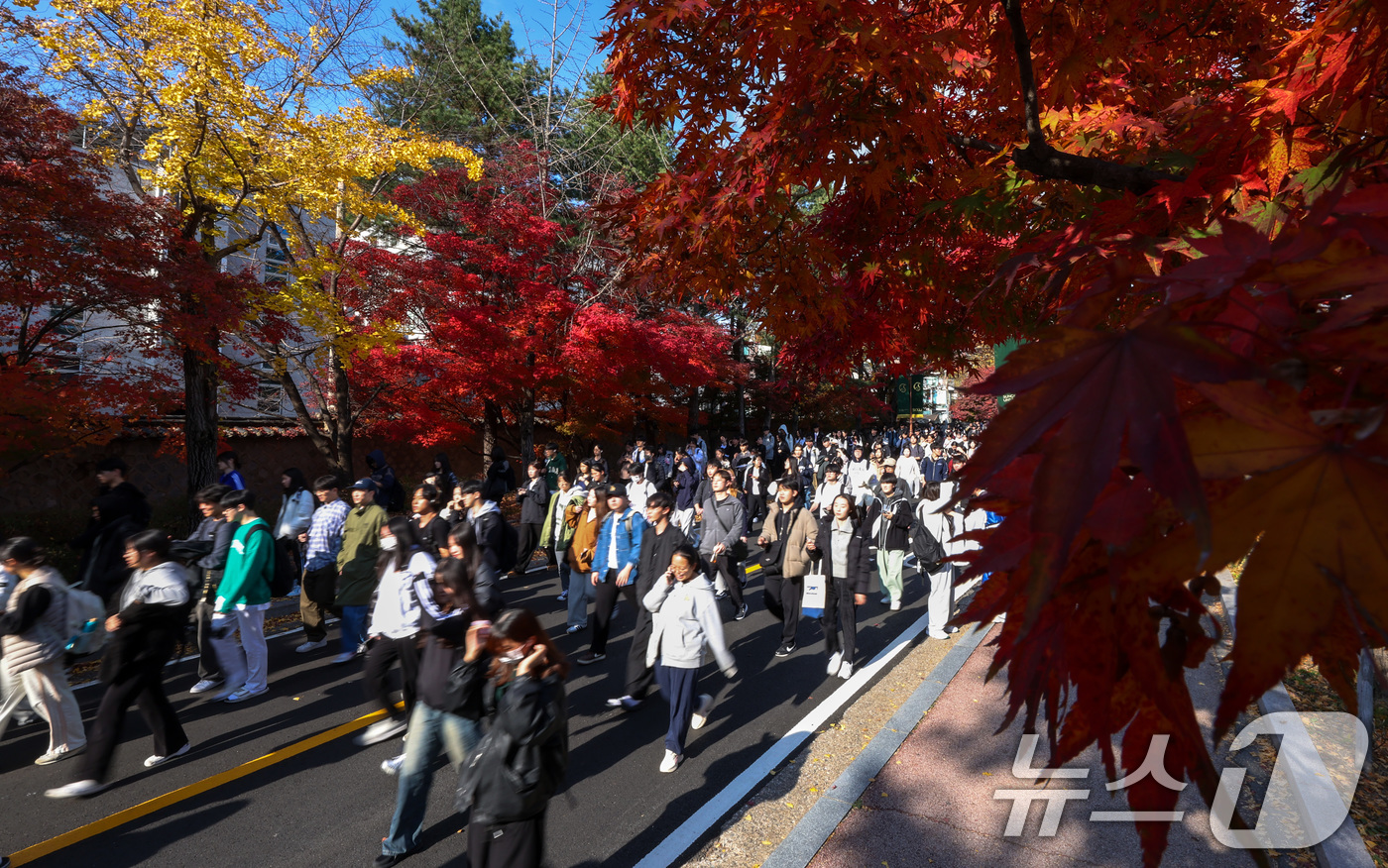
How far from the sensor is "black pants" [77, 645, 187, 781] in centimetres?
448

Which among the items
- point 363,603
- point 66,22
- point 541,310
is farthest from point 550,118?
point 363,603

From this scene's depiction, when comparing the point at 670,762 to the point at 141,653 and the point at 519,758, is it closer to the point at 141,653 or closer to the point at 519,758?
the point at 519,758

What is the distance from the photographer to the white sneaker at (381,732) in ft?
17.3

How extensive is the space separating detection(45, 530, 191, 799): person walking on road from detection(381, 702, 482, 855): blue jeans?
7.37 feet

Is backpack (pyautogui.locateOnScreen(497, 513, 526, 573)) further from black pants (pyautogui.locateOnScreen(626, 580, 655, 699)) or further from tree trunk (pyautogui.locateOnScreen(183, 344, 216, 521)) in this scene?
tree trunk (pyautogui.locateOnScreen(183, 344, 216, 521))

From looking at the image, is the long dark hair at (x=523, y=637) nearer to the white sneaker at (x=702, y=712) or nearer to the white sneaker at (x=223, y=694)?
the white sneaker at (x=702, y=712)

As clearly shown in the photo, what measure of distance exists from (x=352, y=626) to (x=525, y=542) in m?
3.58

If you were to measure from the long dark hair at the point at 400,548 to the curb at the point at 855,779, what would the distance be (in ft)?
10.4

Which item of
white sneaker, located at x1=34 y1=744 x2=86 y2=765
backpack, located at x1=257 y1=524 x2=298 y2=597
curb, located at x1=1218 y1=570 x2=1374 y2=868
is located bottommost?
curb, located at x1=1218 y1=570 x2=1374 y2=868

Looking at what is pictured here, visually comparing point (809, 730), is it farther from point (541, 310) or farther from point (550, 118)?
point (550, 118)

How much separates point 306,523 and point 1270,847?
8805 mm

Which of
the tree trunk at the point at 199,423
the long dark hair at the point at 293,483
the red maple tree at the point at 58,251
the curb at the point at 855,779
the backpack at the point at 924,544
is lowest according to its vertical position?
the curb at the point at 855,779

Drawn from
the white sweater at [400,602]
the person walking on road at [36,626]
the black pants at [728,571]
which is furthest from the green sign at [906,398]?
the person walking on road at [36,626]

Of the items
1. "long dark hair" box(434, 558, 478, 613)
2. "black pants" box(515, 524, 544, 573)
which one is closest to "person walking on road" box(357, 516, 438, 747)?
"long dark hair" box(434, 558, 478, 613)
